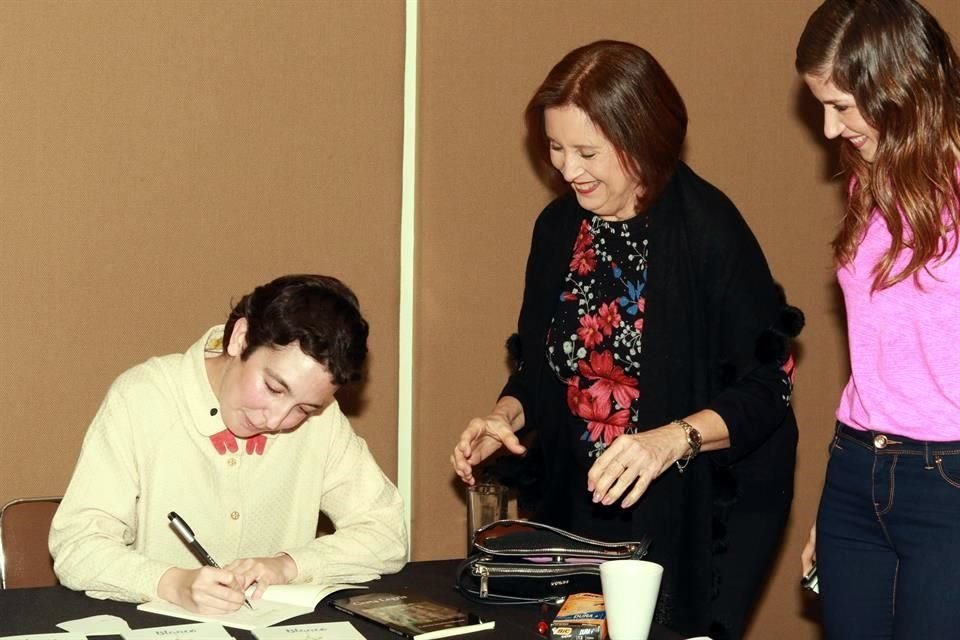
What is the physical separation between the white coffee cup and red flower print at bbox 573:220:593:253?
1.07 metres

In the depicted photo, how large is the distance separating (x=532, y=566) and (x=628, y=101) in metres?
0.99

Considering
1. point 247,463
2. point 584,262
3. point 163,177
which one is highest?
point 163,177

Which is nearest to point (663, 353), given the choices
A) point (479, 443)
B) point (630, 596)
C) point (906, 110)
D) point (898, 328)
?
point (479, 443)

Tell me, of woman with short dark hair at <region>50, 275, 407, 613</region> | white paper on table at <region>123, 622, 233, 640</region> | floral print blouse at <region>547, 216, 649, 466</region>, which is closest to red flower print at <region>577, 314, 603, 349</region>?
floral print blouse at <region>547, 216, 649, 466</region>

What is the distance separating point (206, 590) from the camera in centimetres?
194

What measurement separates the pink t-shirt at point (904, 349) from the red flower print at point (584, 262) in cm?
67

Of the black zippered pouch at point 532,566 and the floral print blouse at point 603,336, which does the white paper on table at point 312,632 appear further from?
the floral print blouse at point 603,336

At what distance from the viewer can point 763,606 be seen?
149 inches

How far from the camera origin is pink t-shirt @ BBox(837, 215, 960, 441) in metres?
1.98

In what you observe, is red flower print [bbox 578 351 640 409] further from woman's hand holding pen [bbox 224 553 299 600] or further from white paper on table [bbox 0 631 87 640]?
white paper on table [bbox 0 631 87 640]

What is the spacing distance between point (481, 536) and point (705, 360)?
2.16 feet

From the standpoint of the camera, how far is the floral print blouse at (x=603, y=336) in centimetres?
255

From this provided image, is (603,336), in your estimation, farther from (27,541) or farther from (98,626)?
(27,541)

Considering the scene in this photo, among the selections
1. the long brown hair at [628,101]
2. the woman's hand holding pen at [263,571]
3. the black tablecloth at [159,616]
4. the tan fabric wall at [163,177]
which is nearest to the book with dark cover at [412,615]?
the black tablecloth at [159,616]
